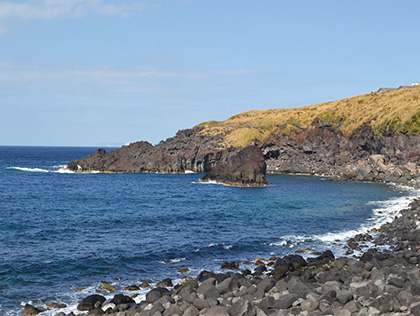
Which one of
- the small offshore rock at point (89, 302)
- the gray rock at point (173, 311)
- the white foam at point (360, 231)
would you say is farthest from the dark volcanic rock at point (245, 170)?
the gray rock at point (173, 311)

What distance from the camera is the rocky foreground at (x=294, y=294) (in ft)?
66.4

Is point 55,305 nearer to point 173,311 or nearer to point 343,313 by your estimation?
point 173,311

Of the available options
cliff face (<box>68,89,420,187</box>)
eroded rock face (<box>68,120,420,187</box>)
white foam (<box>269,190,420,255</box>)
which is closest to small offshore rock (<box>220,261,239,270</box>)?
white foam (<box>269,190,420,255</box>)

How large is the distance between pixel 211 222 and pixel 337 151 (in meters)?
77.2

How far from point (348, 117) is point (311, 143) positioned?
48.4 feet

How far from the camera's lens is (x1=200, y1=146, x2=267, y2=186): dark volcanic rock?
308 feet

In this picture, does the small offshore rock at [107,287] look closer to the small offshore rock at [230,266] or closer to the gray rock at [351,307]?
the small offshore rock at [230,266]

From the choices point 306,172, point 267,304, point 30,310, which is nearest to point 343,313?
point 267,304

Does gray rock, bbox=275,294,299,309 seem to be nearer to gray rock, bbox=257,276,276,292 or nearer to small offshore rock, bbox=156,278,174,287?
gray rock, bbox=257,276,276,292

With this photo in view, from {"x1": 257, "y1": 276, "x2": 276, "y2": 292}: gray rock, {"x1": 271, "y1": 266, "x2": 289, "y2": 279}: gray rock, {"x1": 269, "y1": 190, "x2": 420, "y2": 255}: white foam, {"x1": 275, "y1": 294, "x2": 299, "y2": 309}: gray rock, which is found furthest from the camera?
{"x1": 269, "y1": 190, "x2": 420, "y2": 255}: white foam

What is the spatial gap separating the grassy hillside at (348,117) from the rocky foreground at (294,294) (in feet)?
272

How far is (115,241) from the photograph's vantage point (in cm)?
4072

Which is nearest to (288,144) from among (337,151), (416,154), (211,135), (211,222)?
(337,151)

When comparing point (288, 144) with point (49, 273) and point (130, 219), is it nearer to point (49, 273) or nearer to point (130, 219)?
point (130, 219)
